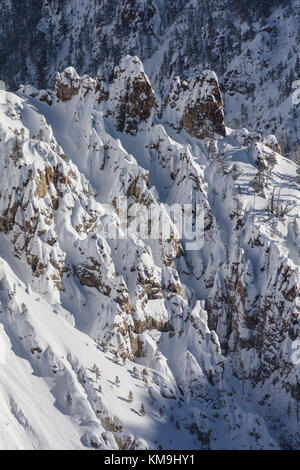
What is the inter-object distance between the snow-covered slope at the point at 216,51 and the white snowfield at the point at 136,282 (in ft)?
154

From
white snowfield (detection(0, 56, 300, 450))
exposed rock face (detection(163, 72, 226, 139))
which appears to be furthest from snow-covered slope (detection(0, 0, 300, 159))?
white snowfield (detection(0, 56, 300, 450))

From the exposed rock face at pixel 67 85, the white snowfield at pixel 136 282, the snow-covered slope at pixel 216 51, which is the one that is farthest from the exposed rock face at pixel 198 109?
the snow-covered slope at pixel 216 51

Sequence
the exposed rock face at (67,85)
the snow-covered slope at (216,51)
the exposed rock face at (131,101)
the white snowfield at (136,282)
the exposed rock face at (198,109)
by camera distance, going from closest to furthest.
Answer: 1. the white snowfield at (136,282)
2. the exposed rock face at (67,85)
3. the exposed rock face at (131,101)
4. the exposed rock face at (198,109)
5. the snow-covered slope at (216,51)

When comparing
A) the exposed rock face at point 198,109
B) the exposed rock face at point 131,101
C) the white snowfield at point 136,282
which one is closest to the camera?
the white snowfield at point 136,282

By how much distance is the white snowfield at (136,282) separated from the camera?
213 ft

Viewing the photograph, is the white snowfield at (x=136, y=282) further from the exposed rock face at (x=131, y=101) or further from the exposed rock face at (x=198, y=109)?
the exposed rock face at (x=198, y=109)

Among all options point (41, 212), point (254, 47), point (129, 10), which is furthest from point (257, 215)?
point (129, 10)

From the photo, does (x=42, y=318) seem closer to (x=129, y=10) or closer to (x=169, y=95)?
(x=169, y=95)

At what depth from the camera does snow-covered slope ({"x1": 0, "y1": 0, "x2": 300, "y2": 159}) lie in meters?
154

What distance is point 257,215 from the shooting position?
89.1 m

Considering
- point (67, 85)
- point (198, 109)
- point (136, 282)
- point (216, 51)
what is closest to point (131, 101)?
point (67, 85)

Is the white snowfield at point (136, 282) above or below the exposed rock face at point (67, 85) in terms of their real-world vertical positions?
below

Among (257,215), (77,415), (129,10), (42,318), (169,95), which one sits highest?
(129,10)
